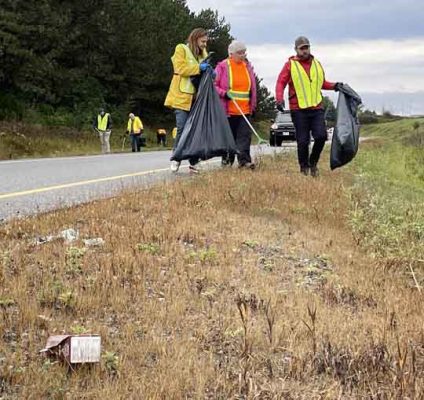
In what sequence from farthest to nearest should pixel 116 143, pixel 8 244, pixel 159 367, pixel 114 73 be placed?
pixel 114 73, pixel 116 143, pixel 8 244, pixel 159 367

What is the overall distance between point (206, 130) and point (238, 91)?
34.7 inches

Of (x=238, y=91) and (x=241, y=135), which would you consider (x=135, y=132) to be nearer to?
(x=241, y=135)

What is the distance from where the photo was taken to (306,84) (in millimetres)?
9344

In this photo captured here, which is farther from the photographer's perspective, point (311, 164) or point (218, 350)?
point (311, 164)

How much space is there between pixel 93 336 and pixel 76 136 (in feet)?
96.1

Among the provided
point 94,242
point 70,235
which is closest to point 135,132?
point 70,235

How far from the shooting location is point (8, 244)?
4684 mm

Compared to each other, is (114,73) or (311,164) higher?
(114,73)

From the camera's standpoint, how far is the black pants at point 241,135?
32.5 ft

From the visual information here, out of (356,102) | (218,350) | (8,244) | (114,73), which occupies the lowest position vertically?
(218,350)

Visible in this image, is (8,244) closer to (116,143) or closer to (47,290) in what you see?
(47,290)

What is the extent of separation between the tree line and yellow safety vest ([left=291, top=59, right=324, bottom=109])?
74.8 ft

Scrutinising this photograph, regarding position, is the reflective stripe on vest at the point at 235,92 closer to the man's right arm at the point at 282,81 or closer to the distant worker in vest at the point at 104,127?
the man's right arm at the point at 282,81

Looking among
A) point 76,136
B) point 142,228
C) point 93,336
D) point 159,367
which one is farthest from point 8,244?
point 76,136
